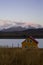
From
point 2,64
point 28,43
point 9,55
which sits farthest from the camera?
Result: point 28,43

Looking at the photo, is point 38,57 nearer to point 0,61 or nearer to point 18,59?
point 18,59

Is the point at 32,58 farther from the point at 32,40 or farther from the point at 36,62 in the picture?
the point at 32,40

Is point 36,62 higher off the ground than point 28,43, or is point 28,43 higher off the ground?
point 28,43

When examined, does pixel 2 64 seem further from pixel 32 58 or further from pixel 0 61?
pixel 32 58

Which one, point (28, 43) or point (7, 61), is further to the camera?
point (28, 43)

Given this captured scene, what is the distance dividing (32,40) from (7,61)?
15.1 ft

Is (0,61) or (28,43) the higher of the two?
(28,43)

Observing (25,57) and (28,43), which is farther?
(28,43)

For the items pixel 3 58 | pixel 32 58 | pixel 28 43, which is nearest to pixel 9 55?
pixel 3 58

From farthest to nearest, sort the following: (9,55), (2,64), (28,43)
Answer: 1. (28,43)
2. (9,55)
3. (2,64)

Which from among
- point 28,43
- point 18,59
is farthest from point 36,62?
point 28,43

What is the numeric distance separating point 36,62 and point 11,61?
65cm

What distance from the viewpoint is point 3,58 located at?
213 inches

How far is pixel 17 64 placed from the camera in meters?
5.20
